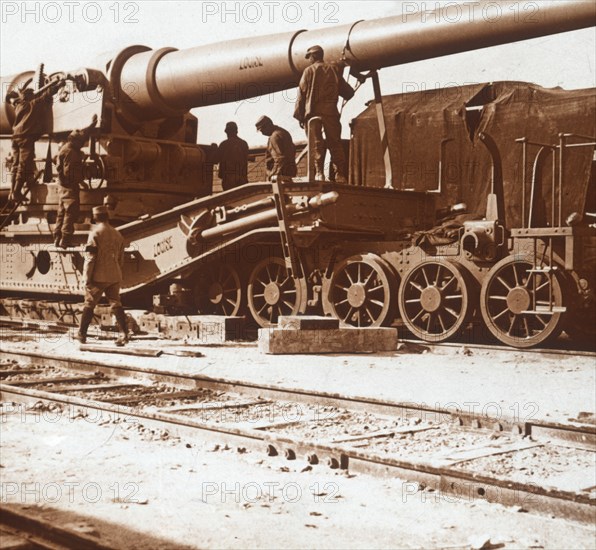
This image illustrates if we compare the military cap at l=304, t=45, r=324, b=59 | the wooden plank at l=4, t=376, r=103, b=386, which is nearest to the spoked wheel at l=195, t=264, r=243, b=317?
the military cap at l=304, t=45, r=324, b=59

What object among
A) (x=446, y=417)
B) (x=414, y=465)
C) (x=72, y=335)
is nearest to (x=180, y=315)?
(x=72, y=335)

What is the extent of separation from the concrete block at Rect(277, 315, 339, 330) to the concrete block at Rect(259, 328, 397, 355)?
6cm

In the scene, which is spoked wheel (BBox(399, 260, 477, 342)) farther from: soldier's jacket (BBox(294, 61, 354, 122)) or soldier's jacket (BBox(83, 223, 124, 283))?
soldier's jacket (BBox(83, 223, 124, 283))

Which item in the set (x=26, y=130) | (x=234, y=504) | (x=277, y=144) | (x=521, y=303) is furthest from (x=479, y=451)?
(x=26, y=130)

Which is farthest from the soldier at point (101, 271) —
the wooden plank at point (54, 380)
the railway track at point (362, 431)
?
the railway track at point (362, 431)

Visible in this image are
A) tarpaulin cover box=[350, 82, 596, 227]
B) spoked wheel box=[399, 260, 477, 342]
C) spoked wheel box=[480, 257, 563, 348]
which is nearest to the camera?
spoked wheel box=[480, 257, 563, 348]

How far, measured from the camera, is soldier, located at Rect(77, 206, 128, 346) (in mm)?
12086

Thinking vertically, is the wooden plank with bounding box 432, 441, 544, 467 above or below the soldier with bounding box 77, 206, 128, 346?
below

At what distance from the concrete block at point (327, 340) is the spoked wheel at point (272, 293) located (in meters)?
1.68

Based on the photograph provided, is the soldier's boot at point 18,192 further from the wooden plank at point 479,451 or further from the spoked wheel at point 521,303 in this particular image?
the wooden plank at point 479,451

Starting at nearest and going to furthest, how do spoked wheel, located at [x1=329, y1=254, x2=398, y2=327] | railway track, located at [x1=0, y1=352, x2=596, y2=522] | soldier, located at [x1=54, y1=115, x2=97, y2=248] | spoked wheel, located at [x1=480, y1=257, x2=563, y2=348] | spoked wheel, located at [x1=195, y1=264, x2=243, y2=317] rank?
railway track, located at [x1=0, y1=352, x2=596, y2=522] < spoked wheel, located at [x1=480, y1=257, x2=563, y2=348] < spoked wheel, located at [x1=329, y1=254, x2=398, y2=327] < spoked wheel, located at [x1=195, y1=264, x2=243, y2=317] < soldier, located at [x1=54, y1=115, x2=97, y2=248]

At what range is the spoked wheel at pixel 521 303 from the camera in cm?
1076

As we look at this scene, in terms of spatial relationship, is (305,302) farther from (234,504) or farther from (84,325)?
(234,504)

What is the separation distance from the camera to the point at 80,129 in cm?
1510
